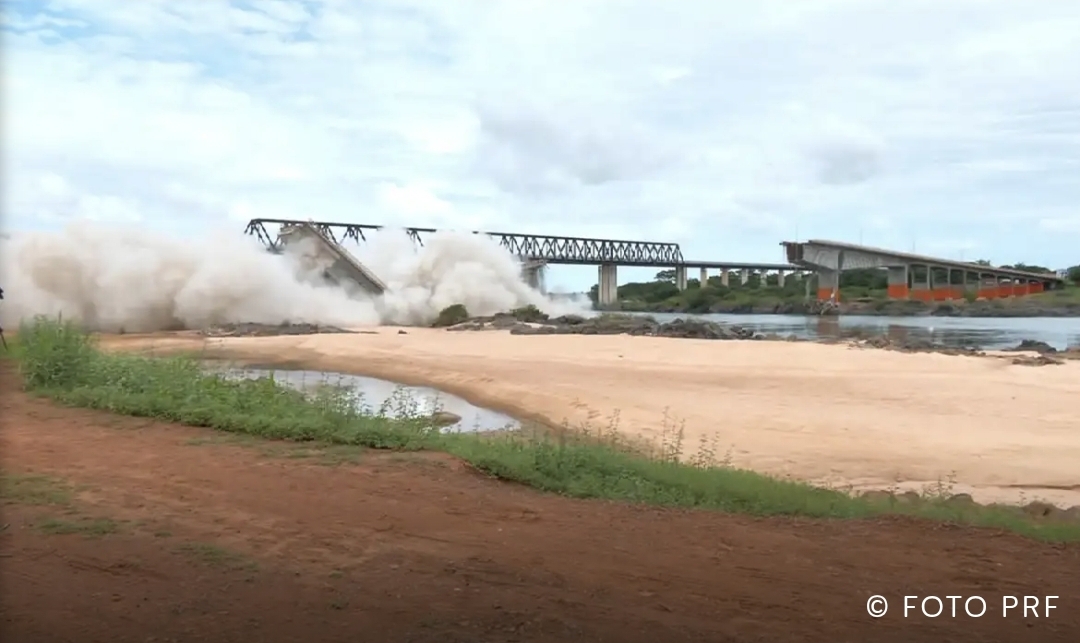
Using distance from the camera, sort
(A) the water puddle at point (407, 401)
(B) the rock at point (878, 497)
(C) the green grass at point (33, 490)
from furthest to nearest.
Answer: (A) the water puddle at point (407, 401), (B) the rock at point (878, 497), (C) the green grass at point (33, 490)

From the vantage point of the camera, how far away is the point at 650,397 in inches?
947

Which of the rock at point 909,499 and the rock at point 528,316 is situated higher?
the rock at point 528,316

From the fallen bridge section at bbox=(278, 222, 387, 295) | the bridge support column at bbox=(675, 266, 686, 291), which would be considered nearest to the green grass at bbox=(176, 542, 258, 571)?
the fallen bridge section at bbox=(278, 222, 387, 295)

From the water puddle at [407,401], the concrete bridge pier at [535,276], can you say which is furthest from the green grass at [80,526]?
the concrete bridge pier at [535,276]

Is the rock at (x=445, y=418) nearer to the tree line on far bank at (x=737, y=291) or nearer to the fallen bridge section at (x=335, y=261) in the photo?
the fallen bridge section at (x=335, y=261)

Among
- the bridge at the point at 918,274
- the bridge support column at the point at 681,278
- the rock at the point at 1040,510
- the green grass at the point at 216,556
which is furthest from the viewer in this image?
the bridge support column at the point at 681,278

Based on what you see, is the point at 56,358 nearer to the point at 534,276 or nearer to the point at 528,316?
the point at 528,316

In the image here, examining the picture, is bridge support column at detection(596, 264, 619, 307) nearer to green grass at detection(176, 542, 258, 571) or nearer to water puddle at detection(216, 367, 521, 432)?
water puddle at detection(216, 367, 521, 432)

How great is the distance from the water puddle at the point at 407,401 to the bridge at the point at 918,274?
304 feet

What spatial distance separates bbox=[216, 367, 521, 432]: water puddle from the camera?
20516 millimetres

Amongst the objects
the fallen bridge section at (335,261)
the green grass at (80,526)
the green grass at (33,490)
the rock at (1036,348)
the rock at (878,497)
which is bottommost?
the rock at (878,497)

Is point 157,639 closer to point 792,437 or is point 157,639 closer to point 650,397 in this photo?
point 792,437

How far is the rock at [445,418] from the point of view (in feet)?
65.3

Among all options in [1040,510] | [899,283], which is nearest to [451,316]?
[1040,510]
